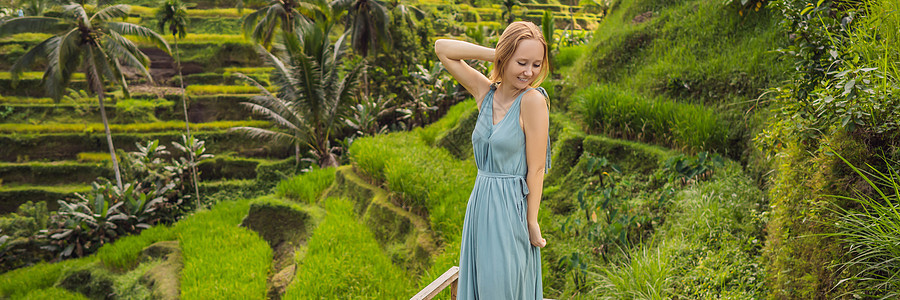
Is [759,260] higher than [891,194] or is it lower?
lower

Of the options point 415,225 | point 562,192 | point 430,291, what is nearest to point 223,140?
point 415,225

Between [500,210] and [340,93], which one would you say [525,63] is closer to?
[500,210]

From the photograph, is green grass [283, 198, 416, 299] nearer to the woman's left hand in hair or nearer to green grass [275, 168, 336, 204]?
green grass [275, 168, 336, 204]

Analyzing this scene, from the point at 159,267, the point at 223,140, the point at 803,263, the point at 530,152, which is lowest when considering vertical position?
the point at 223,140

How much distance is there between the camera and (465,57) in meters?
1.87

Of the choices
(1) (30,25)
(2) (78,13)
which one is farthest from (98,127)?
(2) (78,13)

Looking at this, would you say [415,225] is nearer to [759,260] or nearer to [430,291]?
[430,291]

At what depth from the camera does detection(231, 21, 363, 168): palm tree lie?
10070 mm

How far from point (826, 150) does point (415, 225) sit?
3.90m

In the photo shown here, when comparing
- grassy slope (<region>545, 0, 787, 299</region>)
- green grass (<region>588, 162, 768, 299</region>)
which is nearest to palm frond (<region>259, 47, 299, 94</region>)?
grassy slope (<region>545, 0, 787, 299</region>)

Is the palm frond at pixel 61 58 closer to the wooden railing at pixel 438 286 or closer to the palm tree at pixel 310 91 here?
the palm tree at pixel 310 91

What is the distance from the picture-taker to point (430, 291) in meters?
2.49

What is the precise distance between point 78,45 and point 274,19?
5.17 metres

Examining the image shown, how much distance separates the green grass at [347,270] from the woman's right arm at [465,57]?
297 centimetres
